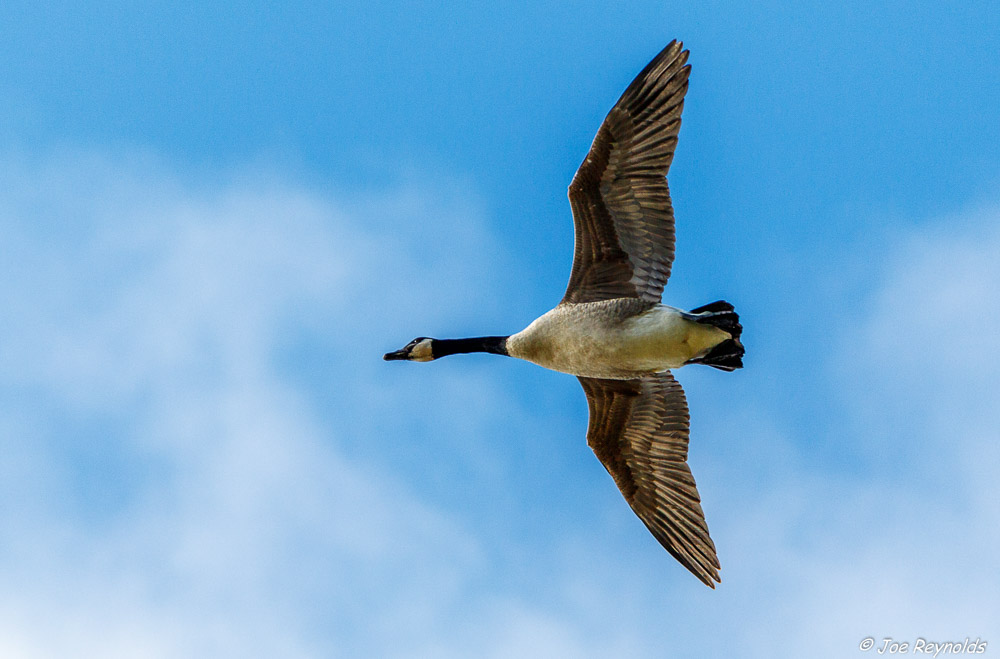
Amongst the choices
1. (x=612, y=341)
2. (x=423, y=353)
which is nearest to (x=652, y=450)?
(x=612, y=341)

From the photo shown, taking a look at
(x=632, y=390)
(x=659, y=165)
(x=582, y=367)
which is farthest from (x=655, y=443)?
(x=659, y=165)

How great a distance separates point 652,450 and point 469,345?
274 cm

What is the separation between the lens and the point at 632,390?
14.2 meters

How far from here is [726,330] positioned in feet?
40.9

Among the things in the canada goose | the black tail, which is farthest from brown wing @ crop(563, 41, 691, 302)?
the black tail

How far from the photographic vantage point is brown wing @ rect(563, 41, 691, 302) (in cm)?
1224

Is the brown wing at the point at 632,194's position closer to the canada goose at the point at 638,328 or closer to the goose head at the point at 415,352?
the canada goose at the point at 638,328

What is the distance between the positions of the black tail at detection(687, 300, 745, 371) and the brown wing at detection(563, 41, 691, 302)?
795 mm

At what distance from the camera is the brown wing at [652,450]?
1411 cm

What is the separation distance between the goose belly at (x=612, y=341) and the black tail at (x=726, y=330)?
0.25 ft

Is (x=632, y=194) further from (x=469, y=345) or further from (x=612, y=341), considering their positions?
(x=469, y=345)

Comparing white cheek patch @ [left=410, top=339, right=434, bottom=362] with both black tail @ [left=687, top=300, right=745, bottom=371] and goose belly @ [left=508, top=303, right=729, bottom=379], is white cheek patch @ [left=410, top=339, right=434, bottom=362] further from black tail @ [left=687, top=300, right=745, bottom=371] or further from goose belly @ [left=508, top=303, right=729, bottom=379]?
black tail @ [left=687, top=300, right=745, bottom=371]

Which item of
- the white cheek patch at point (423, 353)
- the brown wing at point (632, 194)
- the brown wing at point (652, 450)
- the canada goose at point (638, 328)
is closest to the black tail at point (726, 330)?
the canada goose at point (638, 328)

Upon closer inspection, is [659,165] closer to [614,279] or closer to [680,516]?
[614,279]
